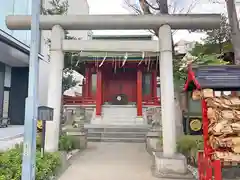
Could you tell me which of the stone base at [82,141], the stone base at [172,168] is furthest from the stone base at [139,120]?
the stone base at [172,168]

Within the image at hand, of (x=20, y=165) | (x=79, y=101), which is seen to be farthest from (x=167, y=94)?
(x=79, y=101)

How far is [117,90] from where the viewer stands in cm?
2089

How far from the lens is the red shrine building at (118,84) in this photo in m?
17.9

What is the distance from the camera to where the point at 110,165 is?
7906mm

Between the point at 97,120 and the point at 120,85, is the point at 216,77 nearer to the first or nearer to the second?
the point at 97,120

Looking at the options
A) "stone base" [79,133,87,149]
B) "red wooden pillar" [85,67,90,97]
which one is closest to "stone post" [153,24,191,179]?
"stone base" [79,133,87,149]

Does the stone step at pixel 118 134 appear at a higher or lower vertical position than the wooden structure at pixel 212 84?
lower

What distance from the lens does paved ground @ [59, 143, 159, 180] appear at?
21.7 ft

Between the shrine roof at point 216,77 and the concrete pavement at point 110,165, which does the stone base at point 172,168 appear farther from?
the shrine roof at point 216,77

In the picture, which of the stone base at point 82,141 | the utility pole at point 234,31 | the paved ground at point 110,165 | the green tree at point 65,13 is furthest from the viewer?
the green tree at point 65,13

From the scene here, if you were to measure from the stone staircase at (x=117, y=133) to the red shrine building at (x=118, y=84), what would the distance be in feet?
7.78

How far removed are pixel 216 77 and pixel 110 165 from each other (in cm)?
Result: 448

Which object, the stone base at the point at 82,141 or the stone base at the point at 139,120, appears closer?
the stone base at the point at 82,141

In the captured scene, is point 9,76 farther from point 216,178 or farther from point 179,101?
point 216,178
